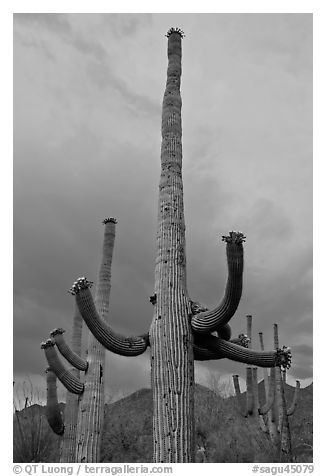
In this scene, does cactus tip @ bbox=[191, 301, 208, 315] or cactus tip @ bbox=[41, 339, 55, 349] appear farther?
cactus tip @ bbox=[41, 339, 55, 349]

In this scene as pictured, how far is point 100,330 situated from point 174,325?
2.22 ft

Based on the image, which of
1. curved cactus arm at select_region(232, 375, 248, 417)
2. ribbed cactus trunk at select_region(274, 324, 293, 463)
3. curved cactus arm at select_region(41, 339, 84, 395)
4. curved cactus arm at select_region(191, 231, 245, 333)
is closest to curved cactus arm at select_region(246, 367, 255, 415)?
curved cactus arm at select_region(232, 375, 248, 417)

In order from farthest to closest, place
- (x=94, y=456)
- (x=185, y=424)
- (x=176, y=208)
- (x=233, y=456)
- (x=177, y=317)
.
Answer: (x=233, y=456) < (x=94, y=456) < (x=176, y=208) < (x=177, y=317) < (x=185, y=424)

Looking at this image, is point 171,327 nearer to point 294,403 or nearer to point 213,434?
point 294,403

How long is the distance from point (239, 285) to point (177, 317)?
703 millimetres

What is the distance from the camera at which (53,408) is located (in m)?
9.22

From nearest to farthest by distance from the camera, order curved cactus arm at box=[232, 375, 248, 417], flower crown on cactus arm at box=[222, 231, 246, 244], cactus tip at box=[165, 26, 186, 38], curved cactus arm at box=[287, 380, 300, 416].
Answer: flower crown on cactus arm at box=[222, 231, 246, 244], cactus tip at box=[165, 26, 186, 38], curved cactus arm at box=[287, 380, 300, 416], curved cactus arm at box=[232, 375, 248, 417]

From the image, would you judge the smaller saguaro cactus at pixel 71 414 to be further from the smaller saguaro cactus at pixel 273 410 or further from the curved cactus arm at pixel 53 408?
the smaller saguaro cactus at pixel 273 410

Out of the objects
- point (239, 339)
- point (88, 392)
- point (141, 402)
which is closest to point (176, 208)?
point (239, 339)

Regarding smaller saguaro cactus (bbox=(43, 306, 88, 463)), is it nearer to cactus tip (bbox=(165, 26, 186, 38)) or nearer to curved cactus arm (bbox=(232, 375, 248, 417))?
cactus tip (bbox=(165, 26, 186, 38))

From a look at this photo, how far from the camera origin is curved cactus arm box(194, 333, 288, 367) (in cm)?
418

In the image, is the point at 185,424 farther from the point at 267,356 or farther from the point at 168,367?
the point at 267,356

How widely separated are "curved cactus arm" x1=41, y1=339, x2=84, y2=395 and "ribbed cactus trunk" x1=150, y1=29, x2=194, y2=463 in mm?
3210

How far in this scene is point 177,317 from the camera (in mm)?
4129
